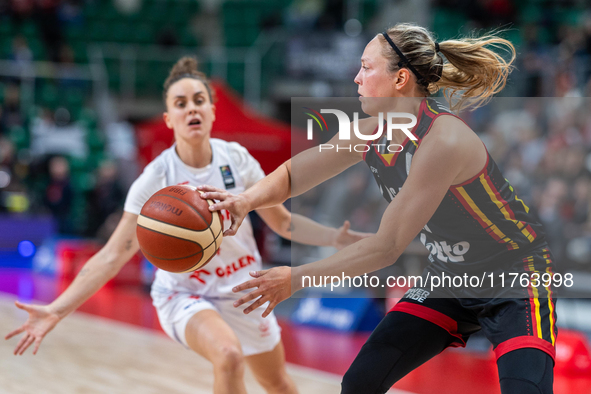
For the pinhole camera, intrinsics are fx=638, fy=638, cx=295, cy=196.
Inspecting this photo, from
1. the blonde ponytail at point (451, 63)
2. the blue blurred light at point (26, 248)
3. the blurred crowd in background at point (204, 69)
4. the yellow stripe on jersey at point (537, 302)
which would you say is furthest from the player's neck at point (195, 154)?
the blue blurred light at point (26, 248)

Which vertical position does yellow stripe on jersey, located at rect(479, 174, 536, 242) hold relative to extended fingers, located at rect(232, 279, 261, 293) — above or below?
above

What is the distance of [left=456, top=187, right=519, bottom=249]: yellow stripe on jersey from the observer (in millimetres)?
2461

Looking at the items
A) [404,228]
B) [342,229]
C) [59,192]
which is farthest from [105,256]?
[59,192]

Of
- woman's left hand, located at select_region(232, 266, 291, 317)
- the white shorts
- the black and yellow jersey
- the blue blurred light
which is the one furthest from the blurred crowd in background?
woman's left hand, located at select_region(232, 266, 291, 317)

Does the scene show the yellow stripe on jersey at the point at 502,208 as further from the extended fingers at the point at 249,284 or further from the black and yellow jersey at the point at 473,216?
the extended fingers at the point at 249,284

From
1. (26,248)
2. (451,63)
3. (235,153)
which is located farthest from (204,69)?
(451,63)

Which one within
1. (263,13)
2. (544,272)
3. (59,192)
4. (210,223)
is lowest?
(59,192)

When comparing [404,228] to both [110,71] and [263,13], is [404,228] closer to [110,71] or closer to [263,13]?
[110,71]

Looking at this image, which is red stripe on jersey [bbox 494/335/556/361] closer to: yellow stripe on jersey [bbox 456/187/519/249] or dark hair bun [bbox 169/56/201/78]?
yellow stripe on jersey [bbox 456/187/519/249]

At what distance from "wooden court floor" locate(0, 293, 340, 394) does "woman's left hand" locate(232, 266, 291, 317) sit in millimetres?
2694

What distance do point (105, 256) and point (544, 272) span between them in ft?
6.72

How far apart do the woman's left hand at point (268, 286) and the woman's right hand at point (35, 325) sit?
4.10 ft

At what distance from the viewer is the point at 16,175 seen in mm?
11031

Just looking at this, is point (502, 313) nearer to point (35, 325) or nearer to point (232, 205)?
point (232, 205)
